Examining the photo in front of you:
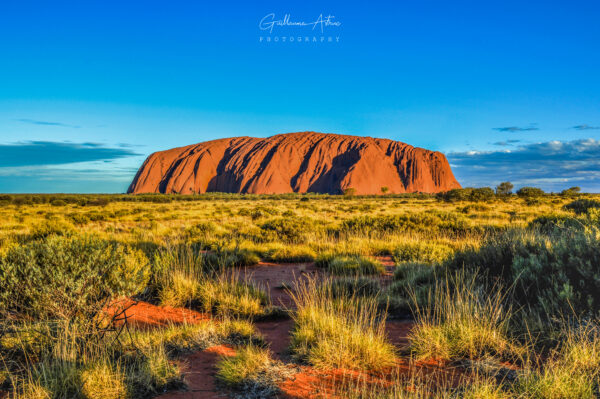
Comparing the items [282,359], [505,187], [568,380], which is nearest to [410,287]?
[282,359]

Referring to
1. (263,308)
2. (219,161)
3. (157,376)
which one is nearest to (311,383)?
A: (157,376)

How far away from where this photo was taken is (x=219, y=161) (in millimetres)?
114500

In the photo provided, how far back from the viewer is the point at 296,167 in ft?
352

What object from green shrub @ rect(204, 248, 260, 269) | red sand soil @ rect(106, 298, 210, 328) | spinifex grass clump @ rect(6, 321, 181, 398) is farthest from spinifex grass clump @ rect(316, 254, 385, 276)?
spinifex grass clump @ rect(6, 321, 181, 398)

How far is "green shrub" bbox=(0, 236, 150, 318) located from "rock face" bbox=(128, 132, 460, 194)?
9044 centimetres

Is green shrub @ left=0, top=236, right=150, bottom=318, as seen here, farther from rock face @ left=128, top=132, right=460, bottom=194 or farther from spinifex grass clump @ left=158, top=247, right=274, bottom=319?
rock face @ left=128, top=132, right=460, bottom=194

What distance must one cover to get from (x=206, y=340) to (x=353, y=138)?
118m

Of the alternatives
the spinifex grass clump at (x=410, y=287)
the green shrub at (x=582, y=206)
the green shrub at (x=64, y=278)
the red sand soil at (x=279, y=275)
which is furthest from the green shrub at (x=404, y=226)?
the green shrub at (x=64, y=278)

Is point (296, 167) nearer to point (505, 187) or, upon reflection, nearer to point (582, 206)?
point (505, 187)

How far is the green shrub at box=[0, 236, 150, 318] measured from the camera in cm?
441

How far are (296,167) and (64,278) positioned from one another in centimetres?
10296

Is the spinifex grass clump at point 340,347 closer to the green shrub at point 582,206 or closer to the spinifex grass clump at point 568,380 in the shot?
the spinifex grass clump at point 568,380

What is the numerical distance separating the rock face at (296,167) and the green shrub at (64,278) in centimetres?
9044

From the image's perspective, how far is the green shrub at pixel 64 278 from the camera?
4.41 meters
